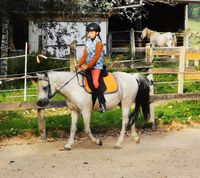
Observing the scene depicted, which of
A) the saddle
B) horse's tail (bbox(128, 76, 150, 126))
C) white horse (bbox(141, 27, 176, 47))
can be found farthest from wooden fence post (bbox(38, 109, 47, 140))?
white horse (bbox(141, 27, 176, 47))

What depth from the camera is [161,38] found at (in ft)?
89.8

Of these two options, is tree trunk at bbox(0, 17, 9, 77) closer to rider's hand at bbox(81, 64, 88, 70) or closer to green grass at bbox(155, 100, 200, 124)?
green grass at bbox(155, 100, 200, 124)

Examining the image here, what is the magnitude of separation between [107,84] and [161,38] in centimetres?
1784

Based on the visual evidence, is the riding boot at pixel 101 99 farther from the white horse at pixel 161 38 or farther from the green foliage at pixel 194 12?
the green foliage at pixel 194 12

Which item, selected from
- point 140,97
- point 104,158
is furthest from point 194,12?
point 104,158

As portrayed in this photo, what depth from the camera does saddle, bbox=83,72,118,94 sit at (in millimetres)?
9797

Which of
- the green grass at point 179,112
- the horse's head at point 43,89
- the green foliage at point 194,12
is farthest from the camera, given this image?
the green foliage at point 194,12

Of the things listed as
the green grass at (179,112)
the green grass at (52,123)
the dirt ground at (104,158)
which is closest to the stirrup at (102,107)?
the dirt ground at (104,158)

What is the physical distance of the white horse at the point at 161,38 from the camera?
2686cm

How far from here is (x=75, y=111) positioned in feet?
32.8

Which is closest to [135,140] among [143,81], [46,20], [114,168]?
[143,81]

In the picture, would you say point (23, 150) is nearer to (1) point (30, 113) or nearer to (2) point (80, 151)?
(2) point (80, 151)

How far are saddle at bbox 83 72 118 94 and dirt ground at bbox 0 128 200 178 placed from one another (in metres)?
1.14

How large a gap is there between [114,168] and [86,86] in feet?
6.59
